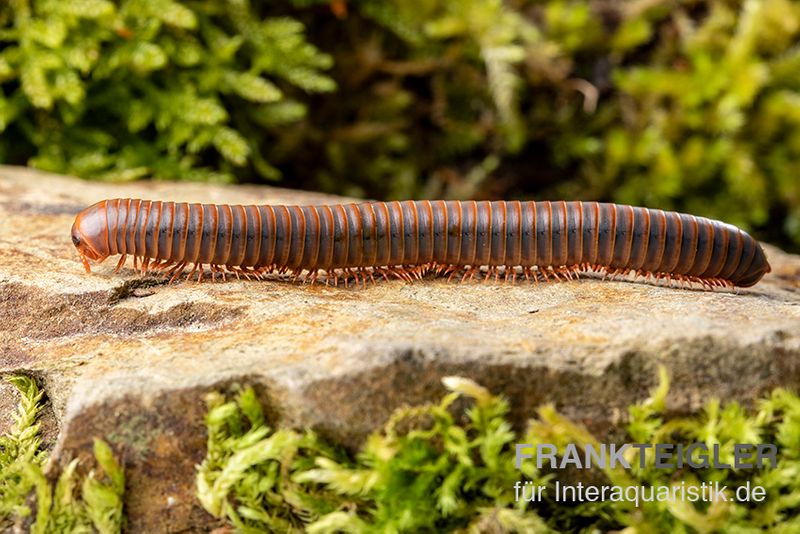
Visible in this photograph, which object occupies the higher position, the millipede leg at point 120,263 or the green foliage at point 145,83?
the green foliage at point 145,83

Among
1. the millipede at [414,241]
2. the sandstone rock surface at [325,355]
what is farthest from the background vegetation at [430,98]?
the sandstone rock surface at [325,355]

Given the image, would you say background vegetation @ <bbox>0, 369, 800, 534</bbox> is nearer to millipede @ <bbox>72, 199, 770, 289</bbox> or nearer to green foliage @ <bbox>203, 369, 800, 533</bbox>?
green foliage @ <bbox>203, 369, 800, 533</bbox>

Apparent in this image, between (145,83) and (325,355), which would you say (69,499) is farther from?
(145,83)

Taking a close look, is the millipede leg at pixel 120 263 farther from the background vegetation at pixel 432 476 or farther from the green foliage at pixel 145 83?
the green foliage at pixel 145 83

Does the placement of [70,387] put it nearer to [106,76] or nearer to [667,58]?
[106,76]

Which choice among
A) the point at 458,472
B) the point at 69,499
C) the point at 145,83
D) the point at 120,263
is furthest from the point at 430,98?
the point at 69,499
